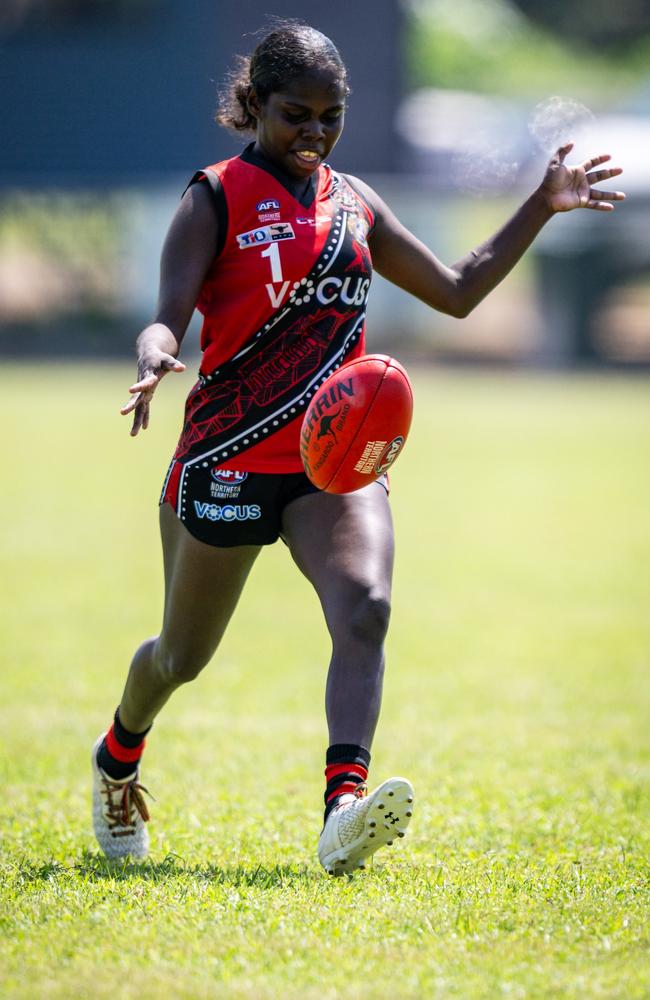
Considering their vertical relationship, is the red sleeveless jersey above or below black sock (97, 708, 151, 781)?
above

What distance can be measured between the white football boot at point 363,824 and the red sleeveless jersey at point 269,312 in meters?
1.16

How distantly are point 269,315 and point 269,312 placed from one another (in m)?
0.01

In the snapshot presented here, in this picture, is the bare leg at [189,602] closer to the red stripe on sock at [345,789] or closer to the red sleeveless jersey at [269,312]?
the red sleeveless jersey at [269,312]

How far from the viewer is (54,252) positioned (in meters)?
43.3

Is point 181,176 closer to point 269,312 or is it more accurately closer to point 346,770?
point 269,312

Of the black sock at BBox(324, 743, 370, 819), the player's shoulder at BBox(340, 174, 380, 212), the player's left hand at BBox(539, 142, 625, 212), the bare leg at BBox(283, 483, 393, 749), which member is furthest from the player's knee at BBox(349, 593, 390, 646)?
the player's left hand at BBox(539, 142, 625, 212)

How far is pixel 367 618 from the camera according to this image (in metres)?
4.45

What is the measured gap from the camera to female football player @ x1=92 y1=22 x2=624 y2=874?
14.7ft

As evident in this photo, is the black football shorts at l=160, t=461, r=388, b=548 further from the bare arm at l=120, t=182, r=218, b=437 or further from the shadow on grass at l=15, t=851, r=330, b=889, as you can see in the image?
the shadow on grass at l=15, t=851, r=330, b=889

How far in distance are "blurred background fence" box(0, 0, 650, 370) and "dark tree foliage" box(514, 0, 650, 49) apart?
13966 millimetres

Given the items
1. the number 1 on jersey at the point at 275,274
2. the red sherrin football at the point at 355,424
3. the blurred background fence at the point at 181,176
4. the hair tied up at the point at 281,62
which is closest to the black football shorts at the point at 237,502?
the red sherrin football at the point at 355,424

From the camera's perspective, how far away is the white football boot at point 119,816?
5.06 meters

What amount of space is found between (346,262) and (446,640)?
5.82 meters

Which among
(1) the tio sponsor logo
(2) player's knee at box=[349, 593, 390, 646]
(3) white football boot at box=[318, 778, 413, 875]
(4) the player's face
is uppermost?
(4) the player's face
